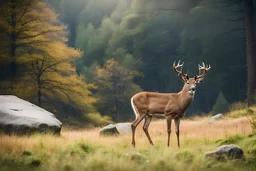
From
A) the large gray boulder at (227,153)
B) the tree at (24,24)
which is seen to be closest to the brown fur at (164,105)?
the large gray boulder at (227,153)

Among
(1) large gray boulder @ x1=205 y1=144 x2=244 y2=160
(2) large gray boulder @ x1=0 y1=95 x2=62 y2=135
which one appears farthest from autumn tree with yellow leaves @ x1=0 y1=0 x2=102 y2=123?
(1) large gray boulder @ x1=205 y1=144 x2=244 y2=160

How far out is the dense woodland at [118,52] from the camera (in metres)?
19.8

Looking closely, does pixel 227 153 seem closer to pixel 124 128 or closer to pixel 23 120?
pixel 23 120

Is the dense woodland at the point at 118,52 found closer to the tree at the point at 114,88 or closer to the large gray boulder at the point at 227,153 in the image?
the tree at the point at 114,88

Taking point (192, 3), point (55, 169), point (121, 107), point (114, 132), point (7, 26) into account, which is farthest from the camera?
point (192, 3)

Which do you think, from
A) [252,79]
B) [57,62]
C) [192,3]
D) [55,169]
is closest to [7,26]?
[57,62]

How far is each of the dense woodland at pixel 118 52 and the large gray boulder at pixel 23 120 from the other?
7638mm

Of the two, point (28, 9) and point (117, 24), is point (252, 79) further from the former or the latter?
point (117, 24)

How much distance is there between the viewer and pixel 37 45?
65.6ft

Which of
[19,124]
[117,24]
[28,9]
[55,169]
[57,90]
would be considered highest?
[117,24]

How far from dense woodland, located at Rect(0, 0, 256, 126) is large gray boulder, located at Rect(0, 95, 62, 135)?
764cm

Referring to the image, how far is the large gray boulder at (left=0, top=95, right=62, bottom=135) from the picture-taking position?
1044 cm

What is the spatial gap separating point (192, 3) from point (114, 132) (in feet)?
82.3

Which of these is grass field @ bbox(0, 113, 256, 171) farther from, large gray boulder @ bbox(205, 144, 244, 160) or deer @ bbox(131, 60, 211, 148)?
deer @ bbox(131, 60, 211, 148)
